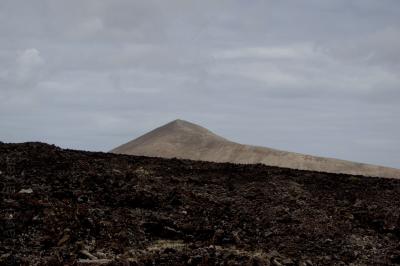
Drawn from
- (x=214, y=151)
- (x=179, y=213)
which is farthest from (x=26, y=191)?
(x=214, y=151)

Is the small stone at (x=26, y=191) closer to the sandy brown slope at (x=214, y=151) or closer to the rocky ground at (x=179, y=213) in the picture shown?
the rocky ground at (x=179, y=213)

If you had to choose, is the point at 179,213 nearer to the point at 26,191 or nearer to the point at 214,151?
the point at 26,191

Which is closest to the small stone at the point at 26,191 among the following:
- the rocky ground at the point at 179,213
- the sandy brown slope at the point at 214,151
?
the rocky ground at the point at 179,213

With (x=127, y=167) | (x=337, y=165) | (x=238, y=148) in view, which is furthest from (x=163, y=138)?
(x=127, y=167)

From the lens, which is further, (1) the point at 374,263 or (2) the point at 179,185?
(2) the point at 179,185

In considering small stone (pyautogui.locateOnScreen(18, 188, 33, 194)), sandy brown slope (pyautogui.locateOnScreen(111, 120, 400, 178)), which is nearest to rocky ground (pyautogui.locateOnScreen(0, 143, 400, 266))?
small stone (pyautogui.locateOnScreen(18, 188, 33, 194))

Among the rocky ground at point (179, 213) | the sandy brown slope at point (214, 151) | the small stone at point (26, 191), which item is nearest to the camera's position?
the rocky ground at point (179, 213)

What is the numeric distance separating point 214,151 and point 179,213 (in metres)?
58.1

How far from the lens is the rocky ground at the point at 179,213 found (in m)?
11.3

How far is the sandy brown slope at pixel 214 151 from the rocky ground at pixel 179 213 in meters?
44.8

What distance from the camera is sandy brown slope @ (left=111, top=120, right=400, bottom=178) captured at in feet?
208

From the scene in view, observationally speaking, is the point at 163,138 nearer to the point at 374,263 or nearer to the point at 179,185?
the point at 179,185

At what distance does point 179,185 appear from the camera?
643 inches

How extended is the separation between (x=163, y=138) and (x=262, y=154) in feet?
45.2
